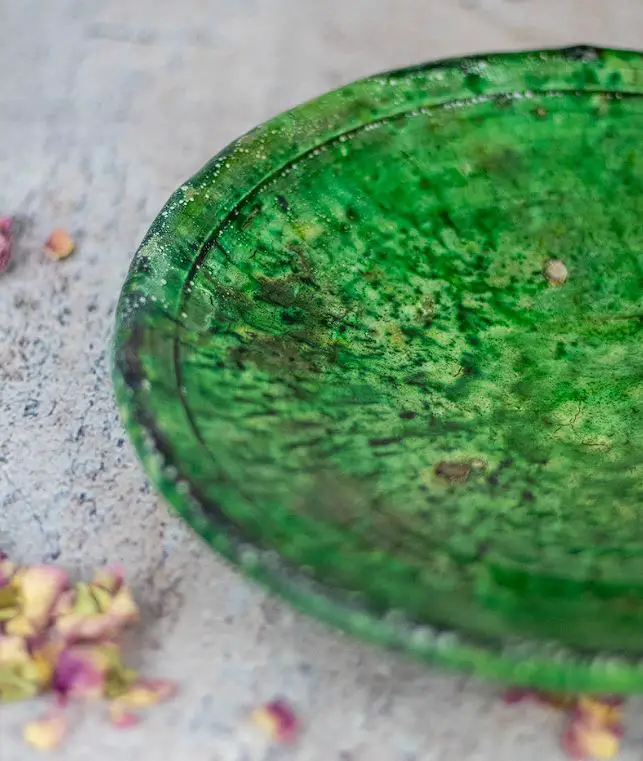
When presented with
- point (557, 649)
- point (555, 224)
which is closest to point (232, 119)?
point (555, 224)

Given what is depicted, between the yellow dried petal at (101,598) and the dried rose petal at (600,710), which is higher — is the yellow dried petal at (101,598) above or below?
below

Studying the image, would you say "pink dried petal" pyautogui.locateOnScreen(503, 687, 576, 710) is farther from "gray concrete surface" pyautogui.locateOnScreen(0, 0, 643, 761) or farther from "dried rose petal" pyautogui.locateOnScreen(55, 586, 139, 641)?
"dried rose petal" pyautogui.locateOnScreen(55, 586, 139, 641)

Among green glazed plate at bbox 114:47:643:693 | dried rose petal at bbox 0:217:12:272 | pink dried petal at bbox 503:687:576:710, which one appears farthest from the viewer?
dried rose petal at bbox 0:217:12:272

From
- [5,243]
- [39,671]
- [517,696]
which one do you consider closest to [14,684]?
[39,671]

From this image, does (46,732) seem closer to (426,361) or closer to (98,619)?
(98,619)

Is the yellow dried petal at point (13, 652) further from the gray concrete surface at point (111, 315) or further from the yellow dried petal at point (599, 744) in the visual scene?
the yellow dried petal at point (599, 744)

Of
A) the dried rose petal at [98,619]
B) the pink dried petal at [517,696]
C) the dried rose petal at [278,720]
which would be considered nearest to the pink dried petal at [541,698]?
the pink dried petal at [517,696]

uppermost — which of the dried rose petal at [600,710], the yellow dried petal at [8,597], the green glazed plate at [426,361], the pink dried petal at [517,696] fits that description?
the green glazed plate at [426,361]

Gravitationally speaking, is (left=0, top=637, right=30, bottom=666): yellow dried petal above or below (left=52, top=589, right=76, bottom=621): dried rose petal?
below

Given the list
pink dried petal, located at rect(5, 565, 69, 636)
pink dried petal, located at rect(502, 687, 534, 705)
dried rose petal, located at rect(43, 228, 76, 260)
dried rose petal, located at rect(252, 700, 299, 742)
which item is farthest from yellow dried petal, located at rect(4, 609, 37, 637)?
dried rose petal, located at rect(43, 228, 76, 260)
